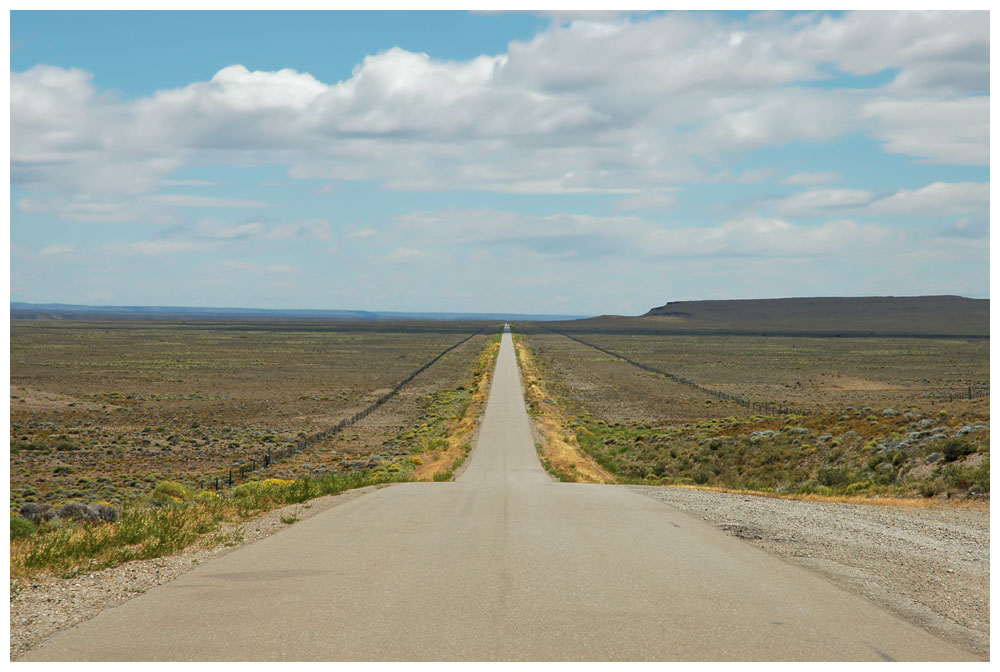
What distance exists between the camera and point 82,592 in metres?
9.40

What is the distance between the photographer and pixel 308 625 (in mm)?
7855

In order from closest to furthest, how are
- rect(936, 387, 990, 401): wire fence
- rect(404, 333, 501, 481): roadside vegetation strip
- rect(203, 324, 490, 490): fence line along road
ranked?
rect(404, 333, 501, 481): roadside vegetation strip → rect(203, 324, 490, 490): fence line along road → rect(936, 387, 990, 401): wire fence

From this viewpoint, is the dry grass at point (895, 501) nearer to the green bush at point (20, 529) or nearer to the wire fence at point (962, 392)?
the green bush at point (20, 529)

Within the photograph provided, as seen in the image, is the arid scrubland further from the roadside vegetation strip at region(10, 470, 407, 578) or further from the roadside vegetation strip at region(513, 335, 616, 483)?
the roadside vegetation strip at region(10, 470, 407, 578)

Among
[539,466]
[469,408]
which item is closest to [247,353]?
[469,408]

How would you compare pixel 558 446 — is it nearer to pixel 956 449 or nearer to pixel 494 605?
pixel 956 449

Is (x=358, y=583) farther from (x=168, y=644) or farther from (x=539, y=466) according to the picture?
(x=539, y=466)

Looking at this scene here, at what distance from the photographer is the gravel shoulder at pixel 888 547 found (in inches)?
356

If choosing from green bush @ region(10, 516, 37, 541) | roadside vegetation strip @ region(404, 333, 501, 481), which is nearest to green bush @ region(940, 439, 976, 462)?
roadside vegetation strip @ region(404, 333, 501, 481)

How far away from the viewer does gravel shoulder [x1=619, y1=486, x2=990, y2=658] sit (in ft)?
29.7

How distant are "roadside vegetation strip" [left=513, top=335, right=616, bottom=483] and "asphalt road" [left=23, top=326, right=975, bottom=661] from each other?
15271 mm

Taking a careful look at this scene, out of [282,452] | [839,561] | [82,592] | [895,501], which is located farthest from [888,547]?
[282,452]

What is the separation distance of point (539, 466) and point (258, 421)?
29.0 m

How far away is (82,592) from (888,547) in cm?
1144
